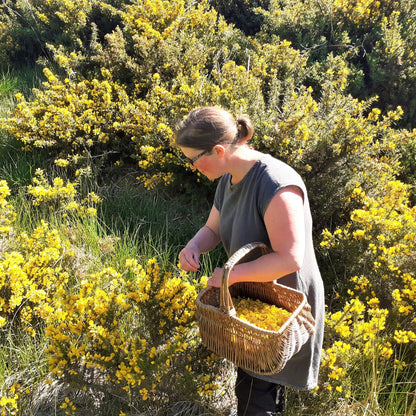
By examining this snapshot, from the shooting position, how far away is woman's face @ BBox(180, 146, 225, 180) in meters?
1.43

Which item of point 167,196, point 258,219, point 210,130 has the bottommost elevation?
point 167,196

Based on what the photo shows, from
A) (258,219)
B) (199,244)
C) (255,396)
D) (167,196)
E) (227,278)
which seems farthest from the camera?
(167,196)

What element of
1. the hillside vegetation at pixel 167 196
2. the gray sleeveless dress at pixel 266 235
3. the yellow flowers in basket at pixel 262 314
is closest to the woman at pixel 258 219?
the gray sleeveless dress at pixel 266 235

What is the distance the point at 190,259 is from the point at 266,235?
0.37 meters

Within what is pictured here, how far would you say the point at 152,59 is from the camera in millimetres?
4246

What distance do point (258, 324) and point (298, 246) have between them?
351 mm

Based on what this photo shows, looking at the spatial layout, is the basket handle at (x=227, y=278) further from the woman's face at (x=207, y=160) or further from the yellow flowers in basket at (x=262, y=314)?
the woman's face at (x=207, y=160)

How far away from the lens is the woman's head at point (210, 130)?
4.61 ft

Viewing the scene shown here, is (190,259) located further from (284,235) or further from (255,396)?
(255,396)

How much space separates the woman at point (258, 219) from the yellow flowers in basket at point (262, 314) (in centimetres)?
12

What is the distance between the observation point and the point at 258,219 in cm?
139

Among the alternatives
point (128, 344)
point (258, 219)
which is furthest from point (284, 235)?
point (128, 344)

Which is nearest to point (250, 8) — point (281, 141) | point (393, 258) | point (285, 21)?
point (285, 21)

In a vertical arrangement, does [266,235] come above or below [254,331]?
above
